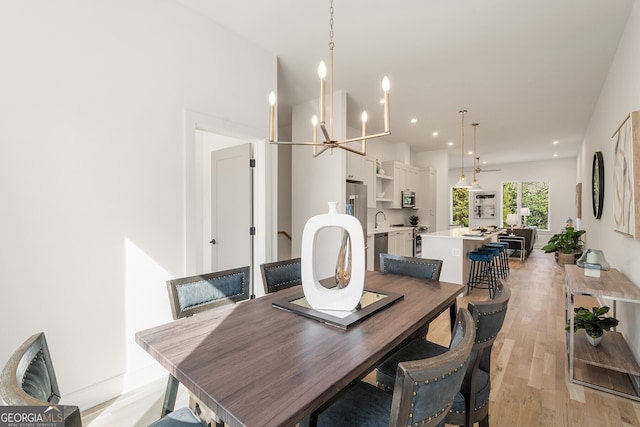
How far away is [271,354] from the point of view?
3.60ft

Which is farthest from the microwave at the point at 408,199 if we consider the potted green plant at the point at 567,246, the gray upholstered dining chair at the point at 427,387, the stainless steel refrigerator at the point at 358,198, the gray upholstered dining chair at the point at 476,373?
the gray upholstered dining chair at the point at 427,387

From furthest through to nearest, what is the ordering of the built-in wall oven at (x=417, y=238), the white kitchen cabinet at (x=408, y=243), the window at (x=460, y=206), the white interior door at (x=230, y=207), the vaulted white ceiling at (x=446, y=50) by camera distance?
the window at (x=460, y=206) → the built-in wall oven at (x=417, y=238) → the white kitchen cabinet at (x=408, y=243) → the white interior door at (x=230, y=207) → the vaulted white ceiling at (x=446, y=50)

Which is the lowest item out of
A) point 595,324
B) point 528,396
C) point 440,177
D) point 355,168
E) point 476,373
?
point 528,396

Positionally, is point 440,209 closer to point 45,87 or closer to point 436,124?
point 436,124

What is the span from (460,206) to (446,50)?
9614mm

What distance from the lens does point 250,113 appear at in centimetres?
310

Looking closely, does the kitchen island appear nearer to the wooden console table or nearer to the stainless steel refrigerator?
the stainless steel refrigerator

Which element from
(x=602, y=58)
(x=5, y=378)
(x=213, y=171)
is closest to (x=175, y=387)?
(x=5, y=378)

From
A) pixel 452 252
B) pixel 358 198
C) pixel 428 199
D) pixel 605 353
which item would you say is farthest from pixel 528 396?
pixel 428 199

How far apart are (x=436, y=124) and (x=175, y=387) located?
589 cm

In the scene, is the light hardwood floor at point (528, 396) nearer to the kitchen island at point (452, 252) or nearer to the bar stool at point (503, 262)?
the kitchen island at point (452, 252)

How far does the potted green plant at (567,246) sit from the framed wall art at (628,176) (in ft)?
13.8

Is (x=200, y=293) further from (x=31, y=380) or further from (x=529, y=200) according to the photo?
(x=529, y=200)

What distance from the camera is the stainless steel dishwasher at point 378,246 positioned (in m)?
5.54
